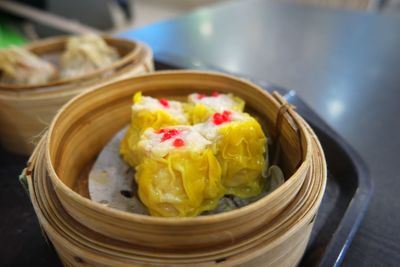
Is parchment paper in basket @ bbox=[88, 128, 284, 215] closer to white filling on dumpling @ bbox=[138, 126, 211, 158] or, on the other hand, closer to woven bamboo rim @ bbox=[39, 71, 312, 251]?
woven bamboo rim @ bbox=[39, 71, 312, 251]

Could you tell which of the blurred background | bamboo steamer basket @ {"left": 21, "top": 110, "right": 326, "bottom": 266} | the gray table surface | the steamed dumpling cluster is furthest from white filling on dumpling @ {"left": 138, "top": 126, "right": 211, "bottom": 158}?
the blurred background

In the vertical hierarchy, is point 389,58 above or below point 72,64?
above

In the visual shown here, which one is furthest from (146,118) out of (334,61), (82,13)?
(82,13)

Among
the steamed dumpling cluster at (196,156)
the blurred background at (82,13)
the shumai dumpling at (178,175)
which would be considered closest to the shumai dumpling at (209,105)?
the steamed dumpling cluster at (196,156)

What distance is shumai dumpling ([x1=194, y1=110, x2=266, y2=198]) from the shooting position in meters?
0.76

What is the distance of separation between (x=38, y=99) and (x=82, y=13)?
3.78 m

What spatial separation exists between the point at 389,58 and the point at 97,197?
165 cm

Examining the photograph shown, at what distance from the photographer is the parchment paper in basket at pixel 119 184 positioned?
2.59 feet

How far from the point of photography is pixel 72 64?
4.26ft

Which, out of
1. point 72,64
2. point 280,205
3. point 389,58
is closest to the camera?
point 280,205

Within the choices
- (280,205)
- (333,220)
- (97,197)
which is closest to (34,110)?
(97,197)

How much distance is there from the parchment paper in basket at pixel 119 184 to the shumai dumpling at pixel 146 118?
0.04 meters

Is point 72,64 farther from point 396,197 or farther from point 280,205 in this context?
point 396,197

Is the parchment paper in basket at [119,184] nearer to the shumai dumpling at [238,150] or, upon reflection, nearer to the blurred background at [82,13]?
the shumai dumpling at [238,150]
